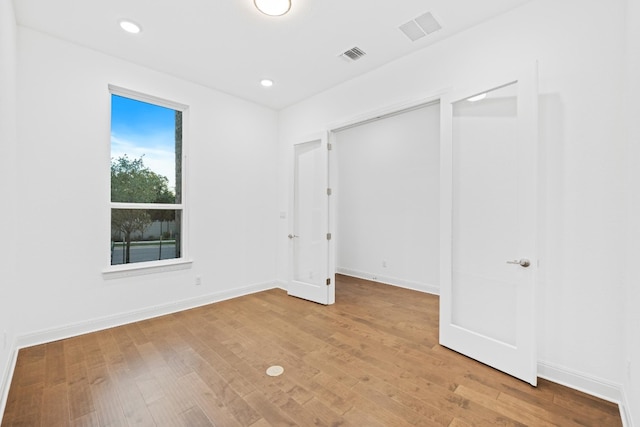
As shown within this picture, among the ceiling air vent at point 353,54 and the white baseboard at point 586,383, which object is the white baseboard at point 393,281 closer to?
the white baseboard at point 586,383

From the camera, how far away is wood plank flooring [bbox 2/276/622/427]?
5.82ft

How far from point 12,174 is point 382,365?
139 inches

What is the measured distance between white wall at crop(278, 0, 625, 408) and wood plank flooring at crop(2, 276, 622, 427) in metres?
0.33

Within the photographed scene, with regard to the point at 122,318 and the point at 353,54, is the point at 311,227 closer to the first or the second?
the point at 353,54

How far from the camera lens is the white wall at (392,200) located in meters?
4.59

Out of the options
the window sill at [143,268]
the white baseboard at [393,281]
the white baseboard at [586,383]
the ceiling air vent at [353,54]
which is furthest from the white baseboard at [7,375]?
the white baseboard at [393,281]

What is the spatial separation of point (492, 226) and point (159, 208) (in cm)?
378

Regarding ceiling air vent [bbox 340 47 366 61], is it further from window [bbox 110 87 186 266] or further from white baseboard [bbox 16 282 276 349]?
white baseboard [bbox 16 282 276 349]

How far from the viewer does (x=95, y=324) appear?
119 inches

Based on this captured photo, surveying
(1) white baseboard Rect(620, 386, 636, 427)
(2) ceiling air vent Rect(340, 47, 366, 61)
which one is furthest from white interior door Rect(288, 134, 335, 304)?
(1) white baseboard Rect(620, 386, 636, 427)

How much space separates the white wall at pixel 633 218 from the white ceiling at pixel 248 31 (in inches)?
40.8

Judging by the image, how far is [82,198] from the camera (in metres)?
2.97

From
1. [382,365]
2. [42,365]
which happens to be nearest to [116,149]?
[42,365]

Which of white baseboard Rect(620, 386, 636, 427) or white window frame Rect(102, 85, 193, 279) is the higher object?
white window frame Rect(102, 85, 193, 279)
